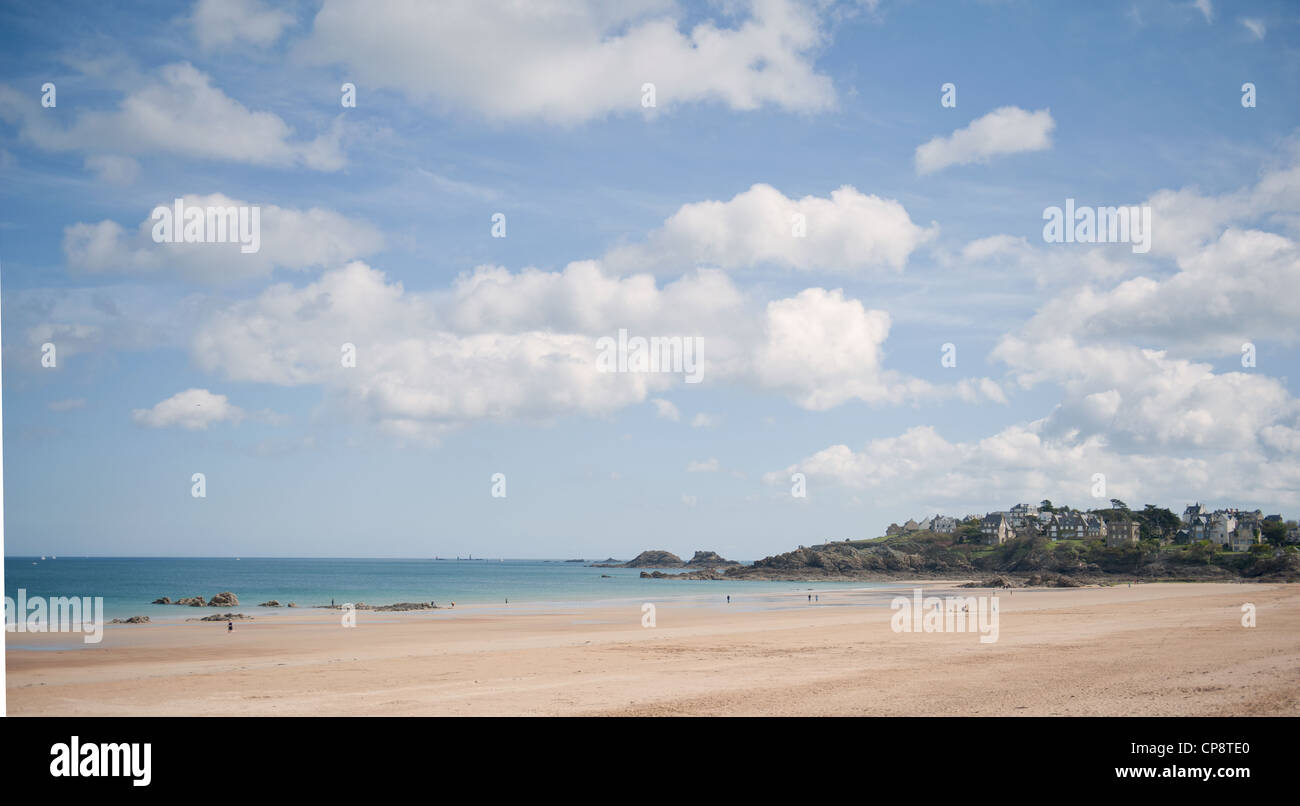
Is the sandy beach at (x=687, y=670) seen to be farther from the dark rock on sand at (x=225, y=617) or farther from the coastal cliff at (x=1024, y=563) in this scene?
the coastal cliff at (x=1024, y=563)

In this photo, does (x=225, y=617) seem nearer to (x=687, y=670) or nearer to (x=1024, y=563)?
(x=687, y=670)

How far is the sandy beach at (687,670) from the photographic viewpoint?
16.7 m

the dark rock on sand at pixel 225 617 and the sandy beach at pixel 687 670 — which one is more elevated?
A: the sandy beach at pixel 687 670

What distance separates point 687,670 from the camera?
74.4ft

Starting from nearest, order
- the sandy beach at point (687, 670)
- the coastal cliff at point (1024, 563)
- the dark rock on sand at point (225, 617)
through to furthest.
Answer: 1. the sandy beach at point (687, 670)
2. the dark rock on sand at point (225, 617)
3. the coastal cliff at point (1024, 563)

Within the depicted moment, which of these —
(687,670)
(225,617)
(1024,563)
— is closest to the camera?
(687,670)

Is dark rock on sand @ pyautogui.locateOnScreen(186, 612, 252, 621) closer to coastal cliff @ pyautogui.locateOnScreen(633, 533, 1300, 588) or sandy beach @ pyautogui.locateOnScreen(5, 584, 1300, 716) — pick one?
sandy beach @ pyautogui.locateOnScreen(5, 584, 1300, 716)

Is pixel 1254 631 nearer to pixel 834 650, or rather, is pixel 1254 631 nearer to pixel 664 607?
pixel 834 650

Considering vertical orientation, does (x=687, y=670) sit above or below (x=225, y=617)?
above

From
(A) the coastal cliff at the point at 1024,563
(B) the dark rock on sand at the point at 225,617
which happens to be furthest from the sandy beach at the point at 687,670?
(A) the coastal cliff at the point at 1024,563

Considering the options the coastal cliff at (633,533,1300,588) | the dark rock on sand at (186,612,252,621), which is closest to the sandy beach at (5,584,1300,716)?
the dark rock on sand at (186,612,252,621)

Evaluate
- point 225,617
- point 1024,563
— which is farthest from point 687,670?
point 1024,563
